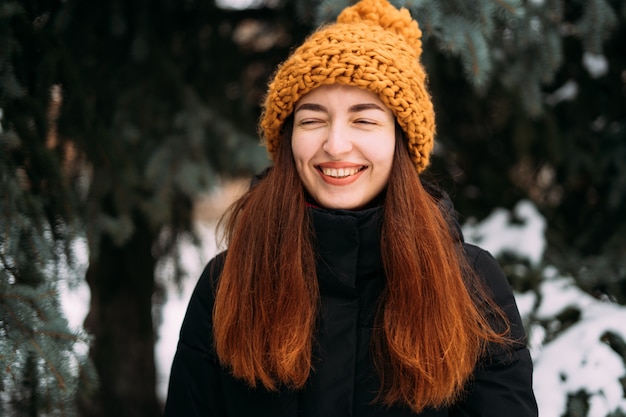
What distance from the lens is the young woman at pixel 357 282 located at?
1654 millimetres

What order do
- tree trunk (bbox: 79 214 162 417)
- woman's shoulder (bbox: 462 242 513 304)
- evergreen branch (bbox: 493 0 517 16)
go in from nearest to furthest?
woman's shoulder (bbox: 462 242 513 304)
evergreen branch (bbox: 493 0 517 16)
tree trunk (bbox: 79 214 162 417)

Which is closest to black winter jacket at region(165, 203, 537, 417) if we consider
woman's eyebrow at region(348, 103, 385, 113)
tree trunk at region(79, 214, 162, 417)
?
woman's eyebrow at region(348, 103, 385, 113)

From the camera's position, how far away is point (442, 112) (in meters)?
3.34

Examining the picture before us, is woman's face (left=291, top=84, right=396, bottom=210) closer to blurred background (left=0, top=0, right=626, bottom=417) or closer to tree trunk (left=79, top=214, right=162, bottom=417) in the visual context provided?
blurred background (left=0, top=0, right=626, bottom=417)

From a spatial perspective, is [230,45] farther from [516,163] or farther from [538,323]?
[538,323]

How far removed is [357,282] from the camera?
5.65 feet

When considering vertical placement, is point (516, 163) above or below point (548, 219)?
above

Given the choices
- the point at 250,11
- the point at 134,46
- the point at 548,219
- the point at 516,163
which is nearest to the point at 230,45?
the point at 250,11

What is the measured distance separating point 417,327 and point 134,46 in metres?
1.89

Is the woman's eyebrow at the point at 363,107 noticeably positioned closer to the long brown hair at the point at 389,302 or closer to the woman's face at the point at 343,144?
the woman's face at the point at 343,144

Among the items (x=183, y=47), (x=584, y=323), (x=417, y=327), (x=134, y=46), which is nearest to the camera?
(x=417, y=327)

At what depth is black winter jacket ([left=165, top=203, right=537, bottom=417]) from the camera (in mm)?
1671

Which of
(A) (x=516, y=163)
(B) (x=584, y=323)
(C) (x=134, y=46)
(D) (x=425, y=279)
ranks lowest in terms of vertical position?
(B) (x=584, y=323)

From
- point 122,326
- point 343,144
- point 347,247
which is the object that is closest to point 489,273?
point 347,247
